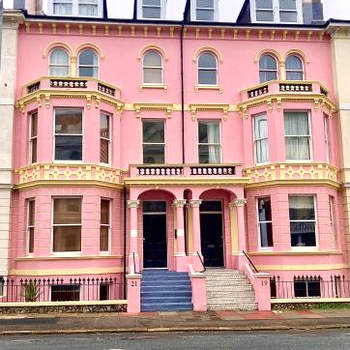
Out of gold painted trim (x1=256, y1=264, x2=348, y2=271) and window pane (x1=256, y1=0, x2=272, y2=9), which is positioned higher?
window pane (x1=256, y1=0, x2=272, y2=9)

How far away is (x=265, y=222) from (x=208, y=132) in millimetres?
4873

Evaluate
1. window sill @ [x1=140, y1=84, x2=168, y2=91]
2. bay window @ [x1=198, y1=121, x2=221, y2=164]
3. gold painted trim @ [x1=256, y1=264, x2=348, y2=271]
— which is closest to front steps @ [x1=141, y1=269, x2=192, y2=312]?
gold painted trim @ [x1=256, y1=264, x2=348, y2=271]

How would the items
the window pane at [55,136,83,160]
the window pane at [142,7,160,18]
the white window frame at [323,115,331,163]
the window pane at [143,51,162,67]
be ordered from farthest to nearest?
1. the window pane at [142,7,160,18]
2. the window pane at [143,51,162,67]
3. the white window frame at [323,115,331,163]
4. the window pane at [55,136,83,160]

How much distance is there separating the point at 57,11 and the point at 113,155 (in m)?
7.66

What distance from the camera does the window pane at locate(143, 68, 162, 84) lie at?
22.4 metres

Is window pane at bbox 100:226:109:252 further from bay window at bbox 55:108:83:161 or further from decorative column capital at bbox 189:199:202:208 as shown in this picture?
decorative column capital at bbox 189:199:202:208

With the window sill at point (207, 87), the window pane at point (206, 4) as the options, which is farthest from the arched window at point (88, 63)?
the window pane at point (206, 4)

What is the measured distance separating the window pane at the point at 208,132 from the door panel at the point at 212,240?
11.4ft

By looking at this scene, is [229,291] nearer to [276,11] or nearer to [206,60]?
[206,60]

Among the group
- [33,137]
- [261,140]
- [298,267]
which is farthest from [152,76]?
[298,267]

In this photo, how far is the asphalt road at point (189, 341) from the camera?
10.8 m

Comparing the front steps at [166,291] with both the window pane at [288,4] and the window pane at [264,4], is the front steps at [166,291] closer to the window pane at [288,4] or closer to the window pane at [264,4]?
the window pane at [264,4]

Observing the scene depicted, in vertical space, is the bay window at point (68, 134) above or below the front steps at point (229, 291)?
above

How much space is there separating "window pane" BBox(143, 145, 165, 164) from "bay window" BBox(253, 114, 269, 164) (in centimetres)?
421
